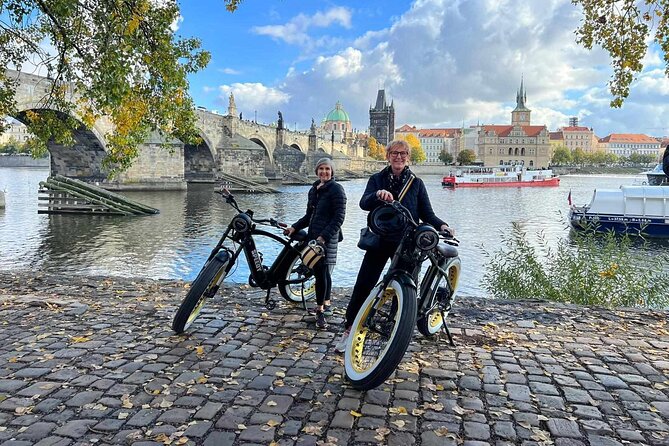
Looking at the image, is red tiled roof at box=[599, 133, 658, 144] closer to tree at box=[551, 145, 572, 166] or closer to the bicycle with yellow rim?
tree at box=[551, 145, 572, 166]

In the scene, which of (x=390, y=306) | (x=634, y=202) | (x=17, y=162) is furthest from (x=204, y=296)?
(x=17, y=162)

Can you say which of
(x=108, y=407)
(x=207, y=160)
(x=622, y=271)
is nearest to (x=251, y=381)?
(x=108, y=407)

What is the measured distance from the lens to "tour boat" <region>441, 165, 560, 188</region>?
61188mm

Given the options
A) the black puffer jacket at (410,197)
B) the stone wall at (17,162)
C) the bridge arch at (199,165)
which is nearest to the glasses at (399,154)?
the black puffer jacket at (410,197)

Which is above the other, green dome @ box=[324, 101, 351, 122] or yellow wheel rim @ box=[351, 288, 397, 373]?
green dome @ box=[324, 101, 351, 122]

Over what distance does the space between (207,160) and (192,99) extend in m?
41.9

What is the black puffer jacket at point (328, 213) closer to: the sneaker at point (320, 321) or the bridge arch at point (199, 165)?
the sneaker at point (320, 321)

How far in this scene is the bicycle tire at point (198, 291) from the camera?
459cm

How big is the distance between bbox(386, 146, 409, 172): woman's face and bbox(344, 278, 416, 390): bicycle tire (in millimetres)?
935

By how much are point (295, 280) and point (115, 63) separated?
3841 mm

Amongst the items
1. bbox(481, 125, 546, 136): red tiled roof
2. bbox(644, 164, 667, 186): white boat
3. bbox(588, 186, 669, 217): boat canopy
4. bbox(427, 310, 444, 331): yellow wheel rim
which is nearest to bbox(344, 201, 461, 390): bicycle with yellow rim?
bbox(427, 310, 444, 331): yellow wheel rim

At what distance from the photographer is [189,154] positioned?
50.5 meters

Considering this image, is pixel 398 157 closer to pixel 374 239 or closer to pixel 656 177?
pixel 374 239

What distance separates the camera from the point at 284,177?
61.9m
